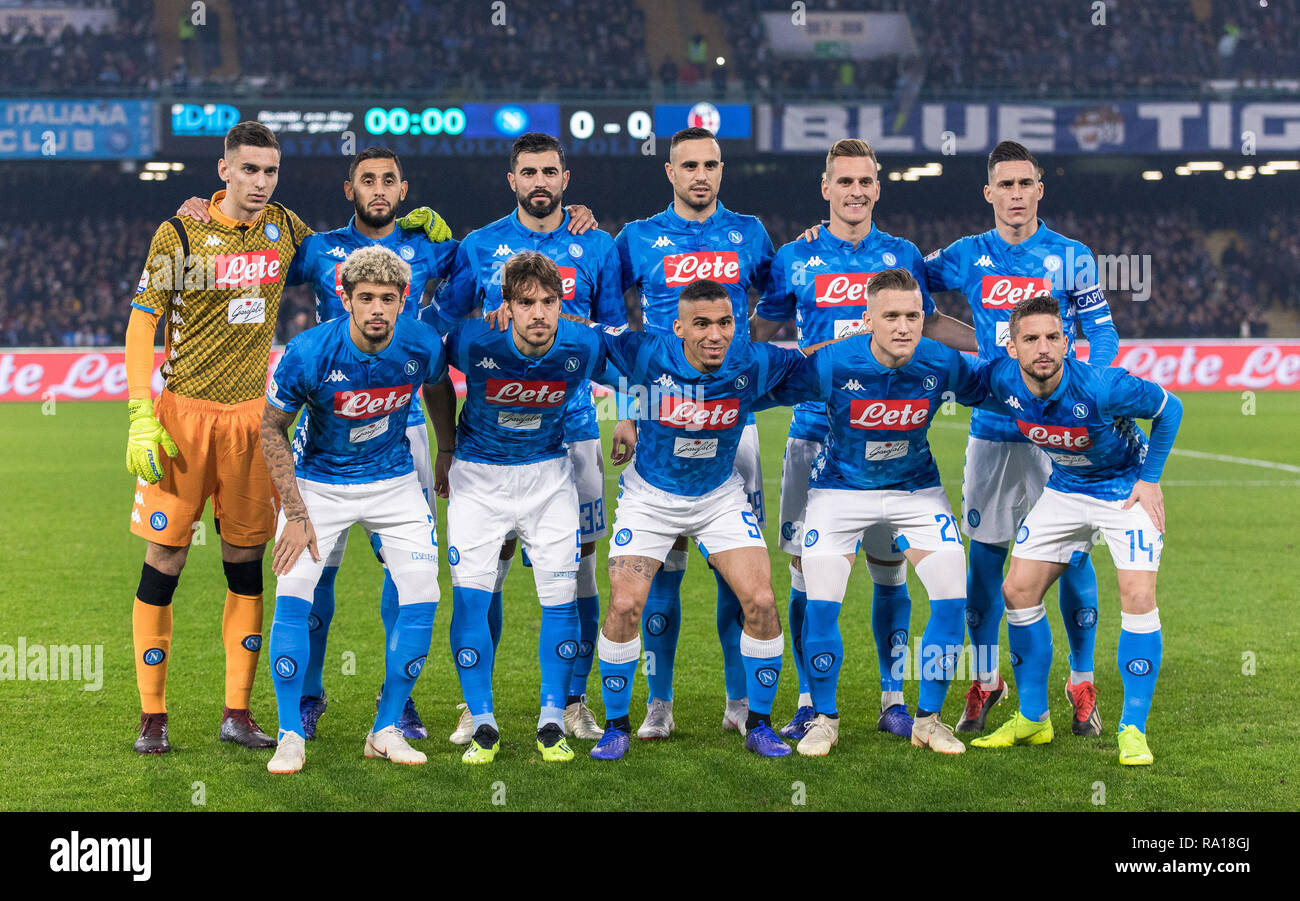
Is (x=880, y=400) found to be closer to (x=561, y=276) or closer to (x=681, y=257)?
(x=681, y=257)

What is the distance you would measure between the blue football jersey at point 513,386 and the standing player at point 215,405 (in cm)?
83

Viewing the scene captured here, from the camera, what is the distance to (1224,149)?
86.4 feet

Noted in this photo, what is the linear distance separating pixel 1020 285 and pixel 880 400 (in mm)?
964

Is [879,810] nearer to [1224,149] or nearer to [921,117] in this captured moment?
[921,117]

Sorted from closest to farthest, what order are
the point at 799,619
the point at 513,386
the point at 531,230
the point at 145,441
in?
the point at 145,441 → the point at 513,386 → the point at 531,230 → the point at 799,619

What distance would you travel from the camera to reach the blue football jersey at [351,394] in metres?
4.73

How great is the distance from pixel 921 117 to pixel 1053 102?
273cm

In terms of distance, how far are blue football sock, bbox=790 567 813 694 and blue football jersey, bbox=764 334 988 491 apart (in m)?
0.58

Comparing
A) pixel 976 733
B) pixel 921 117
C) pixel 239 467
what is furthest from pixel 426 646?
pixel 921 117

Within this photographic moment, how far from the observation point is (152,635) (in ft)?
16.7

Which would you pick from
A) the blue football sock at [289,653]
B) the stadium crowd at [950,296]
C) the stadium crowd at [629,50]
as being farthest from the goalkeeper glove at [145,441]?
the stadium crowd at [629,50]

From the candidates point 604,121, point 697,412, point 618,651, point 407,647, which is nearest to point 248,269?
point 407,647

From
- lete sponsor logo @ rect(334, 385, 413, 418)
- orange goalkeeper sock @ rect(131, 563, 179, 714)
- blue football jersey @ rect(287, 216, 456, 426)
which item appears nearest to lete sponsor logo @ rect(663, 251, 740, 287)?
blue football jersey @ rect(287, 216, 456, 426)

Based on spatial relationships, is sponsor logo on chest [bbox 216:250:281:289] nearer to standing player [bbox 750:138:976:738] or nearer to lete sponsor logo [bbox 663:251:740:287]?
lete sponsor logo [bbox 663:251:740:287]
